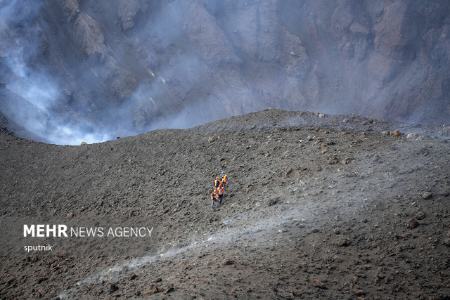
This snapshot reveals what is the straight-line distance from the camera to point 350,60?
1369 inches

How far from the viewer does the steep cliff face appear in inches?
1195

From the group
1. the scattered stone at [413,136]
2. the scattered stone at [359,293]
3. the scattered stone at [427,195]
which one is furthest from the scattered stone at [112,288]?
the scattered stone at [413,136]

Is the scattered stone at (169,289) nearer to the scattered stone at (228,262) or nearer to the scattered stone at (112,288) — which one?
the scattered stone at (228,262)

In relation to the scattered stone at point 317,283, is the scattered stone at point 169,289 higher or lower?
higher

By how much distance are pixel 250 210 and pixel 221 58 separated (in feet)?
87.3

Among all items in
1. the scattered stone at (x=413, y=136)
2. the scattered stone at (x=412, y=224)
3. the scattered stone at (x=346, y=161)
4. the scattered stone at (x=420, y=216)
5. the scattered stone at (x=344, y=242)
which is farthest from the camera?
the scattered stone at (x=413, y=136)

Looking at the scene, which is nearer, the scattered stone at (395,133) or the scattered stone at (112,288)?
the scattered stone at (112,288)

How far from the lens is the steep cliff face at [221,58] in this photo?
99.6 ft

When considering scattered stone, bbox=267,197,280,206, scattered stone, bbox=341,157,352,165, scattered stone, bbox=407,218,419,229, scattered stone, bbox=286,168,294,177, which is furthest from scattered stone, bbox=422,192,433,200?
scattered stone, bbox=286,168,294,177

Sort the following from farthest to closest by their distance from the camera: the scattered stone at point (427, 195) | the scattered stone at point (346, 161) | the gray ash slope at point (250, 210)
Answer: the scattered stone at point (346, 161), the scattered stone at point (427, 195), the gray ash slope at point (250, 210)

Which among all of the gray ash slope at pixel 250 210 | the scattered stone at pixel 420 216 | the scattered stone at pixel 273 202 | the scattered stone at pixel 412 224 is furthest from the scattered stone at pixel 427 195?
the scattered stone at pixel 273 202

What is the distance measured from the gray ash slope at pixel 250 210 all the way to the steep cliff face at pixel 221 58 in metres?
14.5

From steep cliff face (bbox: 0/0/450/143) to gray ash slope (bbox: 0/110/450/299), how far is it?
1452cm

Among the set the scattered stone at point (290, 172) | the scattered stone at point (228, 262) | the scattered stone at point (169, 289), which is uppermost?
the scattered stone at point (290, 172)
